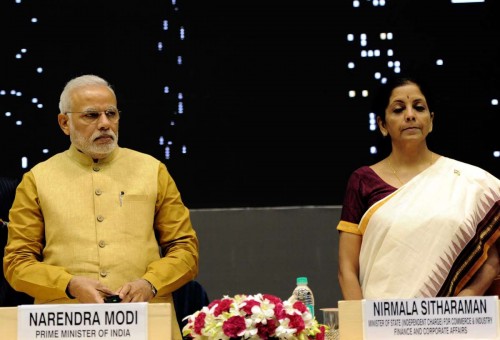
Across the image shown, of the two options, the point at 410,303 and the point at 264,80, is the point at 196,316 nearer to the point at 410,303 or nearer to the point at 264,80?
the point at 410,303

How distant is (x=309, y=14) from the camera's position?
158 inches

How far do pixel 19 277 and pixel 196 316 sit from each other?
0.96 metres

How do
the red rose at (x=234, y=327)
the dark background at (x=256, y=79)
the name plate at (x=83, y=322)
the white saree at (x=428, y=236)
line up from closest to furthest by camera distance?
the red rose at (x=234, y=327) < the name plate at (x=83, y=322) < the white saree at (x=428, y=236) < the dark background at (x=256, y=79)

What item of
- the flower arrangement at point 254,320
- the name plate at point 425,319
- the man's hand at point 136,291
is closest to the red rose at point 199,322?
the flower arrangement at point 254,320

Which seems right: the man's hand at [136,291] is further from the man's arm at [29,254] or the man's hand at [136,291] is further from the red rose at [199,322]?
the red rose at [199,322]

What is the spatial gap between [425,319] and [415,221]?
79 cm

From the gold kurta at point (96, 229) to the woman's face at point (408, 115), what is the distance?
845mm

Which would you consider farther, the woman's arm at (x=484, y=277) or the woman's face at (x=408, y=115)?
the woman's face at (x=408, y=115)

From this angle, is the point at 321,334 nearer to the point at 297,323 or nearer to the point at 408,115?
the point at 297,323

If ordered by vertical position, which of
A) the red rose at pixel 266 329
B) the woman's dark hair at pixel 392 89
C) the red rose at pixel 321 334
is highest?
the woman's dark hair at pixel 392 89

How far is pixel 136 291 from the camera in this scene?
2.68m

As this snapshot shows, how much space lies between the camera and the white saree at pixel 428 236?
2846 mm

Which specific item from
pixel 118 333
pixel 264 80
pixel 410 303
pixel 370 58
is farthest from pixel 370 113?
pixel 118 333

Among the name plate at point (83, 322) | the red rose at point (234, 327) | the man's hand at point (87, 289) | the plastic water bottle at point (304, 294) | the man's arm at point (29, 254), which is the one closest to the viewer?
the red rose at point (234, 327)
